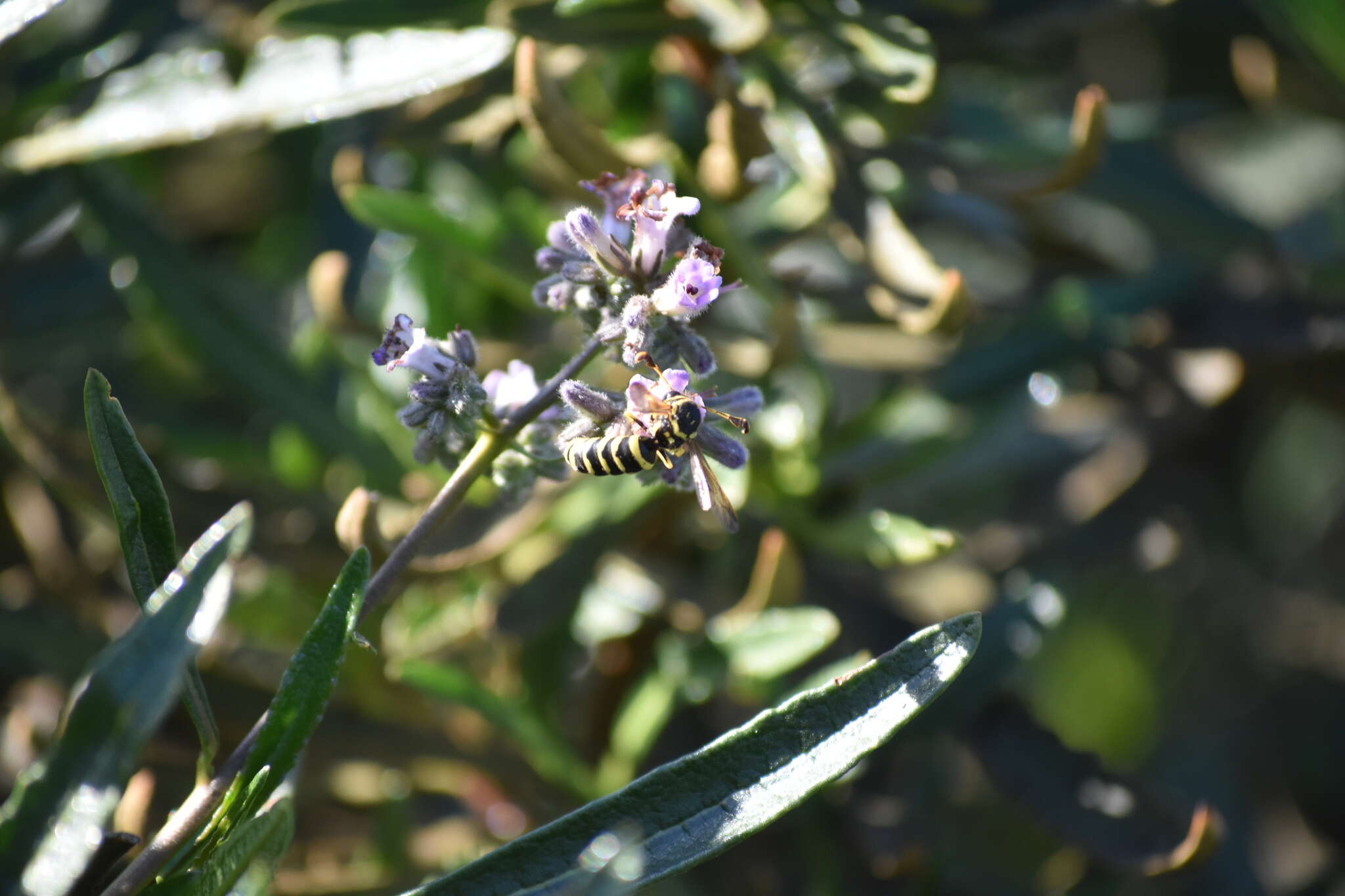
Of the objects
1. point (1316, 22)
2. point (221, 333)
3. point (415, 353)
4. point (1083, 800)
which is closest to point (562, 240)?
point (415, 353)

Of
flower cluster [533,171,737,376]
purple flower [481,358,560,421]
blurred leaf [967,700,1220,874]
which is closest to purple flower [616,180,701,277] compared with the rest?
flower cluster [533,171,737,376]

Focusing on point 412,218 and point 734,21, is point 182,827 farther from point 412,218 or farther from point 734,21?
point 734,21

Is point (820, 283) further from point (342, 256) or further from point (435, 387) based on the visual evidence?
point (435, 387)

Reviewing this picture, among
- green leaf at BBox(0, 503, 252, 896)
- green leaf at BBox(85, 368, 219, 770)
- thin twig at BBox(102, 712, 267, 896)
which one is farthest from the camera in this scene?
green leaf at BBox(85, 368, 219, 770)

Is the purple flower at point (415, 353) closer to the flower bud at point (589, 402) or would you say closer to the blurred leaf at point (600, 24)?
the flower bud at point (589, 402)

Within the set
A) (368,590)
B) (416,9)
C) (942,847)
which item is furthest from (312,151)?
(942,847)

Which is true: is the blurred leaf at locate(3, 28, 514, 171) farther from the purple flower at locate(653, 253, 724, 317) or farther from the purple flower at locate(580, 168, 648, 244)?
the purple flower at locate(653, 253, 724, 317)

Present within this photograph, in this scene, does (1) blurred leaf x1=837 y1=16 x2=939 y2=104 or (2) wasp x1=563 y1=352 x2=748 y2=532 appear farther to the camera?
(1) blurred leaf x1=837 y1=16 x2=939 y2=104
